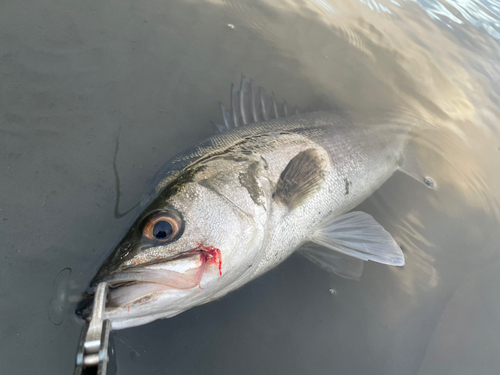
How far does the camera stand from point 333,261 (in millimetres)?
2424

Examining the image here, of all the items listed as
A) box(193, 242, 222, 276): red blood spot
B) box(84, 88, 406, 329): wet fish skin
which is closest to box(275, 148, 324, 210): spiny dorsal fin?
box(84, 88, 406, 329): wet fish skin

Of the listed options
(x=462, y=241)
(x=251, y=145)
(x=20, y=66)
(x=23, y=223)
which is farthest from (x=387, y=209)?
(x=20, y=66)

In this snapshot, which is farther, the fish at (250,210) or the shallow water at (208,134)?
the shallow water at (208,134)

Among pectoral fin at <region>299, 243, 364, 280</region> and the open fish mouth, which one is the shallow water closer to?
pectoral fin at <region>299, 243, 364, 280</region>

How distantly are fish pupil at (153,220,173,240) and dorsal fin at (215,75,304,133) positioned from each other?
4.11 feet

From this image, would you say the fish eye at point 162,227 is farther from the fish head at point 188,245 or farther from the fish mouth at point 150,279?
the fish mouth at point 150,279

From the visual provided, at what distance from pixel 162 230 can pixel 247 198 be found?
0.61 meters

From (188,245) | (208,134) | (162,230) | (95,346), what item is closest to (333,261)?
(188,245)

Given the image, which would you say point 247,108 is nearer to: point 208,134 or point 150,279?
point 208,134

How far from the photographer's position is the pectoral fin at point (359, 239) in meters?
2.25

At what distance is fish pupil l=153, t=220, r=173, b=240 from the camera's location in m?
1.59

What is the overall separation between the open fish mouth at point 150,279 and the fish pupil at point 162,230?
14 cm

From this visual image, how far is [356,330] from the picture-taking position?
2.26 metres

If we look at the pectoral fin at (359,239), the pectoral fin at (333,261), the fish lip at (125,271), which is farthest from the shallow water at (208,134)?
the fish lip at (125,271)
